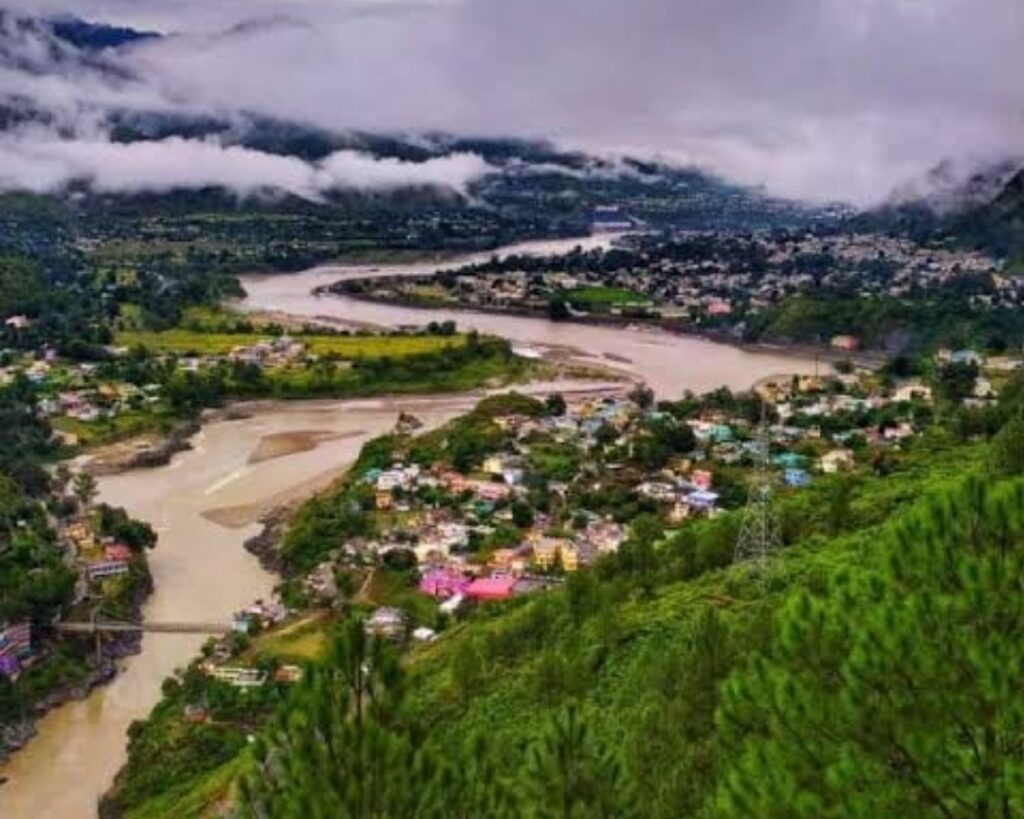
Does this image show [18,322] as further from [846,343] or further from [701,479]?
[701,479]

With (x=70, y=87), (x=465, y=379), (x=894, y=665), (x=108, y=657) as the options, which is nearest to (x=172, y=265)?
(x=465, y=379)

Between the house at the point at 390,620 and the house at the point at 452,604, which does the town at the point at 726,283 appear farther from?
the house at the point at 390,620

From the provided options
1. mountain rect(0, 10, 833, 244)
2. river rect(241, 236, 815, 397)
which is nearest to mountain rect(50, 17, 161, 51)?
mountain rect(0, 10, 833, 244)

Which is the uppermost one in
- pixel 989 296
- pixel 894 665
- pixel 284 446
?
pixel 894 665

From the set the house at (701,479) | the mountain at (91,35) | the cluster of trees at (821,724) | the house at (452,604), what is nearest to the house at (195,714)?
the house at (452,604)

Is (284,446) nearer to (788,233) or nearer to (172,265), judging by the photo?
(172,265)

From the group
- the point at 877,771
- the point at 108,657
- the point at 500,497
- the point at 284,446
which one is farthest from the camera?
the point at 284,446

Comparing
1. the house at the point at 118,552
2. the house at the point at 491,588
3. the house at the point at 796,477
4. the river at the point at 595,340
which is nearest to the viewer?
the house at the point at 491,588
